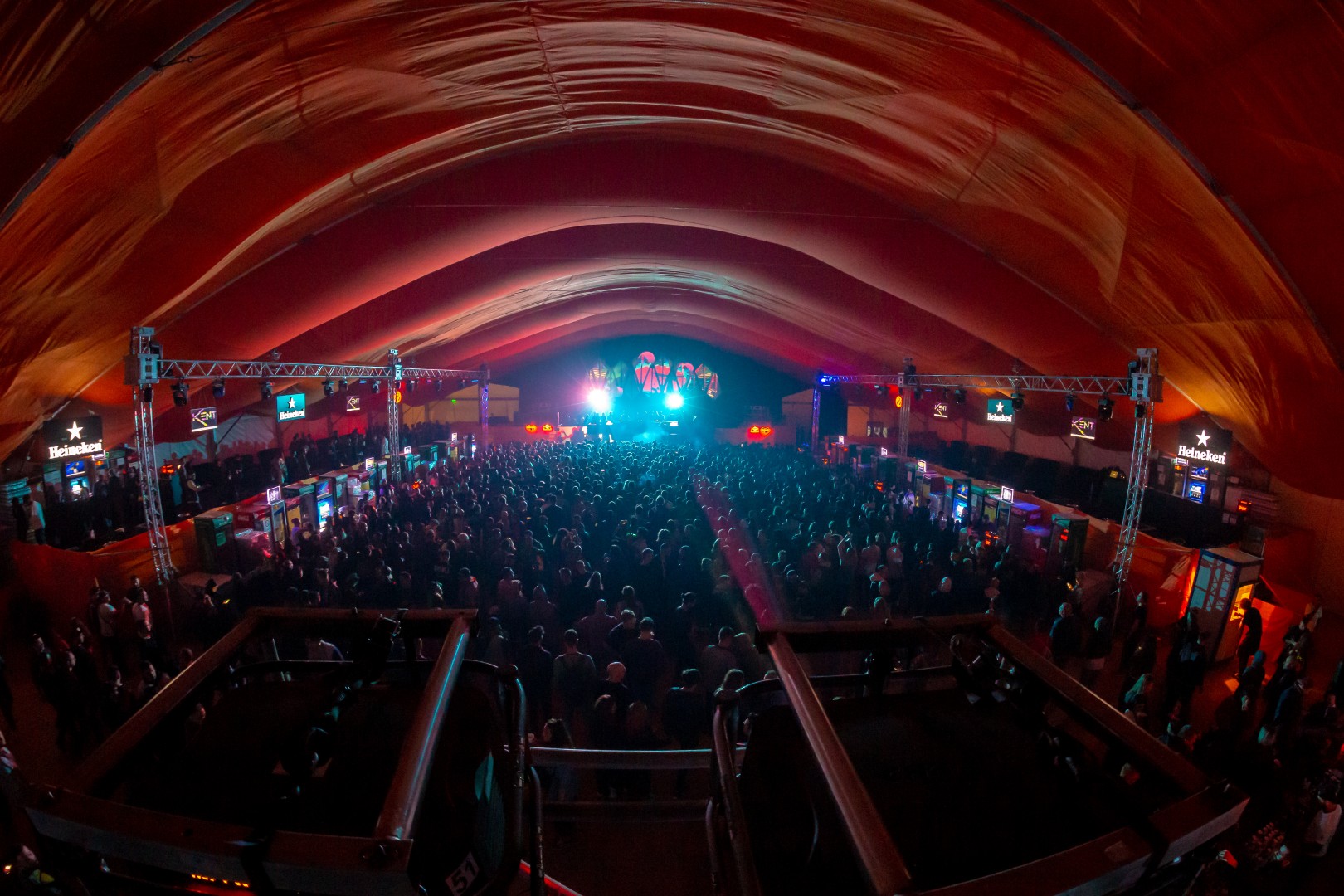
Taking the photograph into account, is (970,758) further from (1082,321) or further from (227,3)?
(1082,321)

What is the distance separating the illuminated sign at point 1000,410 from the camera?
17891mm

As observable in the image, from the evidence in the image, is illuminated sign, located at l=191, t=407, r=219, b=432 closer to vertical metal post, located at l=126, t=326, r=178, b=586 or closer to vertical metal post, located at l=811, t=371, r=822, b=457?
vertical metal post, located at l=126, t=326, r=178, b=586

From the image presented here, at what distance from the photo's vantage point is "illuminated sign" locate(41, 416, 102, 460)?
470 inches

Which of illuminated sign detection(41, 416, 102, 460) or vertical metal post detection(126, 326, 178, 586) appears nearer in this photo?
vertical metal post detection(126, 326, 178, 586)

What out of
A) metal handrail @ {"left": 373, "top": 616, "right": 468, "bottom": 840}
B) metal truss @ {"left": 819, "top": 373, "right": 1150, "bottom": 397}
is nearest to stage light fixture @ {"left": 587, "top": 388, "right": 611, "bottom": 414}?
metal truss @ {"left": 819, "top": 373, "right": 1150, "bottom": 397}

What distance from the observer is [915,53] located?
516 cm

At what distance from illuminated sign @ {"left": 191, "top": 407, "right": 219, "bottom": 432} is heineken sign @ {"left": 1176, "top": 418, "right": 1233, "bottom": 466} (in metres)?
21.7

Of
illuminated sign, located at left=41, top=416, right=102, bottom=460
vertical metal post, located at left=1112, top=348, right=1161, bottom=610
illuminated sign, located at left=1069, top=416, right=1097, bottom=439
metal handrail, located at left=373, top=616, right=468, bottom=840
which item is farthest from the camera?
illuminated sign, located at left=1069, top=416, right=1097, bottom=439

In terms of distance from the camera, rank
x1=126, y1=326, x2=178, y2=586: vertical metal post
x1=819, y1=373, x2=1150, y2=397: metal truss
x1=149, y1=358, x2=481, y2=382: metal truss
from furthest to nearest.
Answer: x1=819, y1=373, x2=1150, y2=397: metal truss
x1=149, y1=358, x2=481, y2=382: metal truss
x1=126, y1=326, x2=178, y2=586: vertical metal post

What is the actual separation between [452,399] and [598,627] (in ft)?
82.7

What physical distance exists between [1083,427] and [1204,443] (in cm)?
347

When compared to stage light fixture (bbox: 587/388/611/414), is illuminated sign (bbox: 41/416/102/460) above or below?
below

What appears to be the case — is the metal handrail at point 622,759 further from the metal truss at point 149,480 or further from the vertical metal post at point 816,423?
the vertical metal post at point 816,423

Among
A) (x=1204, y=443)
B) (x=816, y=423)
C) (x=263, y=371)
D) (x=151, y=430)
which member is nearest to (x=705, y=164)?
(x=151, y=430)
